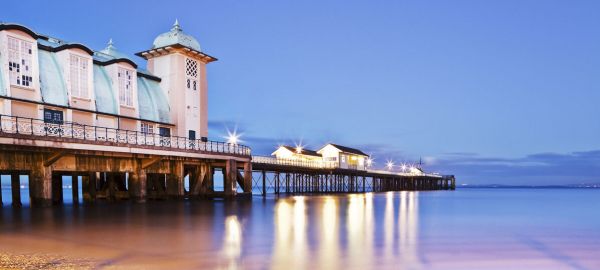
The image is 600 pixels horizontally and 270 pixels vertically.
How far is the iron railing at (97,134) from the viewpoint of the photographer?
20.5m

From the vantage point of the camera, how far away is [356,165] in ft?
219

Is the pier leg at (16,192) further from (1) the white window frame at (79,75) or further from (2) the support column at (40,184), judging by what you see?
(1) the white window frame at (79,75)

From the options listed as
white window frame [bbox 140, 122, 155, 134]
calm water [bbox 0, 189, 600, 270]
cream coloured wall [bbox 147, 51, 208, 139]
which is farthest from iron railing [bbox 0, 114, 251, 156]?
calm water [bbox 0, 189, 600, 270]

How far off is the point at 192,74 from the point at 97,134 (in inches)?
414

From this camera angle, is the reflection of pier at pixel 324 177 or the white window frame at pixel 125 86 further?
the reflection of pier at pixel 324 177

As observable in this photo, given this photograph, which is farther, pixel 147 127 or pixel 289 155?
pixel 289 155

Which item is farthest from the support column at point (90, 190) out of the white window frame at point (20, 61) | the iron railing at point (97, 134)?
the white window frame at point (20, 61)

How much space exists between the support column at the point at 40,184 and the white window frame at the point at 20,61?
4831 mm

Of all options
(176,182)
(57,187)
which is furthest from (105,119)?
(57,187)

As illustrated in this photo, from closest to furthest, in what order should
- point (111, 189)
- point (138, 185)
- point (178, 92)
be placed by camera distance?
point (138, 185), point (111, 189), point (178, 92)

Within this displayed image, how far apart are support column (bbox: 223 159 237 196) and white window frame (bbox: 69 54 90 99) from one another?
1071 cm

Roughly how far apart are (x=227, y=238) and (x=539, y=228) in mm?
14851

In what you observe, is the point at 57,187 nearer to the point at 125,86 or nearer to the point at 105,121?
the point at 105,121

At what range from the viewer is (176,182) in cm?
2933
